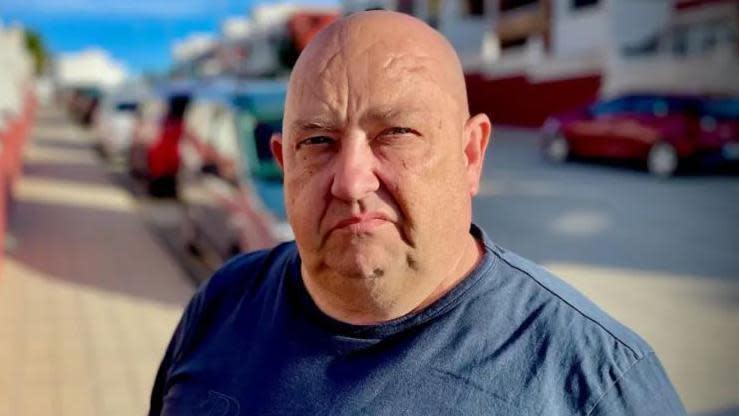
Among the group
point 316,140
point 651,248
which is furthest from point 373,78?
point 651,248

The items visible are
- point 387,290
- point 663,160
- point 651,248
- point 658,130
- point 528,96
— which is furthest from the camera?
point 528,96

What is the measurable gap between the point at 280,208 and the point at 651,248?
4678 mm

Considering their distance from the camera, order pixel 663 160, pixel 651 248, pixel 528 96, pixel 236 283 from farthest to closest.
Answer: pixel 528 96
pixel 663 160
pixel 651 248
pixel 236 283

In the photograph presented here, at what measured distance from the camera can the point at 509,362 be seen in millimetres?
1307

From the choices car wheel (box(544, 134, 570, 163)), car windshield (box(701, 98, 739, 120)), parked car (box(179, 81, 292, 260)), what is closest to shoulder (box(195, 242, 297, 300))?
parked car (box(179, 81, 292, 260))

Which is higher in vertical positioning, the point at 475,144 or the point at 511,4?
the point at 475,144

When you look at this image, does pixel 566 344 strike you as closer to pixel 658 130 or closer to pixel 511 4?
pixel 658 130

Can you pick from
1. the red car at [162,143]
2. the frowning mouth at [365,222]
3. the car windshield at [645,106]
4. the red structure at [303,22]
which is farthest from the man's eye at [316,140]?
the red structure at [303,22]

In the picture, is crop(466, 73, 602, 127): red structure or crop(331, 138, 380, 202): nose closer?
crop(331, 138, 380, 202): nose

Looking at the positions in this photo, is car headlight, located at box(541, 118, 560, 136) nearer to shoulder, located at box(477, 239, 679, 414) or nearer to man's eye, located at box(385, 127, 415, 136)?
shoulder, located at box(477, 239, 679, 414)

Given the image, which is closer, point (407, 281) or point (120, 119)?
point (407, 281)

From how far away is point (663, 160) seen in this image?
1495 cm

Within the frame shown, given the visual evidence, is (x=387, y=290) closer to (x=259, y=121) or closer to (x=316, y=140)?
(x=316, y=140)

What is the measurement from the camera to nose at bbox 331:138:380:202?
51.1 inches
